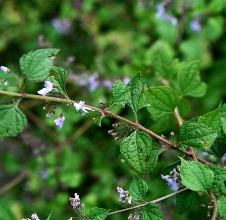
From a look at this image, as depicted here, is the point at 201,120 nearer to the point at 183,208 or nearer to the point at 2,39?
the point at 183,208

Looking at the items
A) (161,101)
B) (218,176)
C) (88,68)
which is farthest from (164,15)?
(218,176)

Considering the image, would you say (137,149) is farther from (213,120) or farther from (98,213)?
(213,120)

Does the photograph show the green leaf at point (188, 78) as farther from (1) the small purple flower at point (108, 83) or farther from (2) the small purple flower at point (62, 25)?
(2) the small purple flower at point (62, 25)

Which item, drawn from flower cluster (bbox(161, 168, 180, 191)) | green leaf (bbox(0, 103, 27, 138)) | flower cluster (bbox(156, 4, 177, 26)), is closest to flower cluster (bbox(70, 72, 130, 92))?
flower cluster (bbox(156, 4, 177, 26))

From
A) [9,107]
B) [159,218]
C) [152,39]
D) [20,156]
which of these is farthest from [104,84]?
[159,218]

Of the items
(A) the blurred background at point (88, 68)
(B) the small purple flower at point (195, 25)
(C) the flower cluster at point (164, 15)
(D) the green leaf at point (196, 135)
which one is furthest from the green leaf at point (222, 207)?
(B) the small purple flower at point (195, 25)

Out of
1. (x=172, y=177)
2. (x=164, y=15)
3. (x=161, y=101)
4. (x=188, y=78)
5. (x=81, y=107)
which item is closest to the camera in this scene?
(x=81, y=107)
